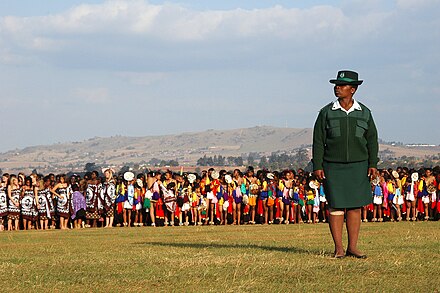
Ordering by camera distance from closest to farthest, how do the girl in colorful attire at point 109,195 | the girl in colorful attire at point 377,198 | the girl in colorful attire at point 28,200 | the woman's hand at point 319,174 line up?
the woman's hand at point 319,174 < the girl in colorful attire at point 28,200 < the girl in colorful attire at point 109,195 < the girl in colorful attire at point 377,198

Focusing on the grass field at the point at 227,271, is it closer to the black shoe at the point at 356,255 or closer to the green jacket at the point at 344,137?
the black shoe at the point at 356,255

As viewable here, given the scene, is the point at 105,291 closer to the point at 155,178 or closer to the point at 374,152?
the point at 374,152

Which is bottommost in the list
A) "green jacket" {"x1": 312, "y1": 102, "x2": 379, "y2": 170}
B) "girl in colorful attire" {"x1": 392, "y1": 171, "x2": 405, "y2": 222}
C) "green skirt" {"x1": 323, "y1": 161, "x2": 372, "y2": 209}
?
"girl in colorful attire" {"x1": 392, "y1": 171, "x2": 405, "y2": 222}

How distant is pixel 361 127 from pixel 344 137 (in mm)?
259

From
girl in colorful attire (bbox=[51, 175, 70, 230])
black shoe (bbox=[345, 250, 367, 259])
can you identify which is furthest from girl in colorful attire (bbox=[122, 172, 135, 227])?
black shoe (bbox=[345, 250, 367, 259])

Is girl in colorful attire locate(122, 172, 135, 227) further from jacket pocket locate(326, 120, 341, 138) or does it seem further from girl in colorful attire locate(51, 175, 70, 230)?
jacket pocket locate(326, 120, 341, 138)

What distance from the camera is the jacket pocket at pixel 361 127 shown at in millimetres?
11922

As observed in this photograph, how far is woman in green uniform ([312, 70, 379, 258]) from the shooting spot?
39.0ft

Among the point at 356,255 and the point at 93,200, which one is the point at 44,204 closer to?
the point at 93,200

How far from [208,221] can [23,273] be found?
1958cm

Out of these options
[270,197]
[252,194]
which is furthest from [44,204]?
[270,197]

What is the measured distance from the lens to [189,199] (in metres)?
29.8

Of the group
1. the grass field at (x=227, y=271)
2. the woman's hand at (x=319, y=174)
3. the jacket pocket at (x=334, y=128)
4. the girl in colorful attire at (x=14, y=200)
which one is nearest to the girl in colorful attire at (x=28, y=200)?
the girl in colorful attire at (x=14, y=200)

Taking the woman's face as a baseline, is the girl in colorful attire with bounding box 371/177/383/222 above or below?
below
